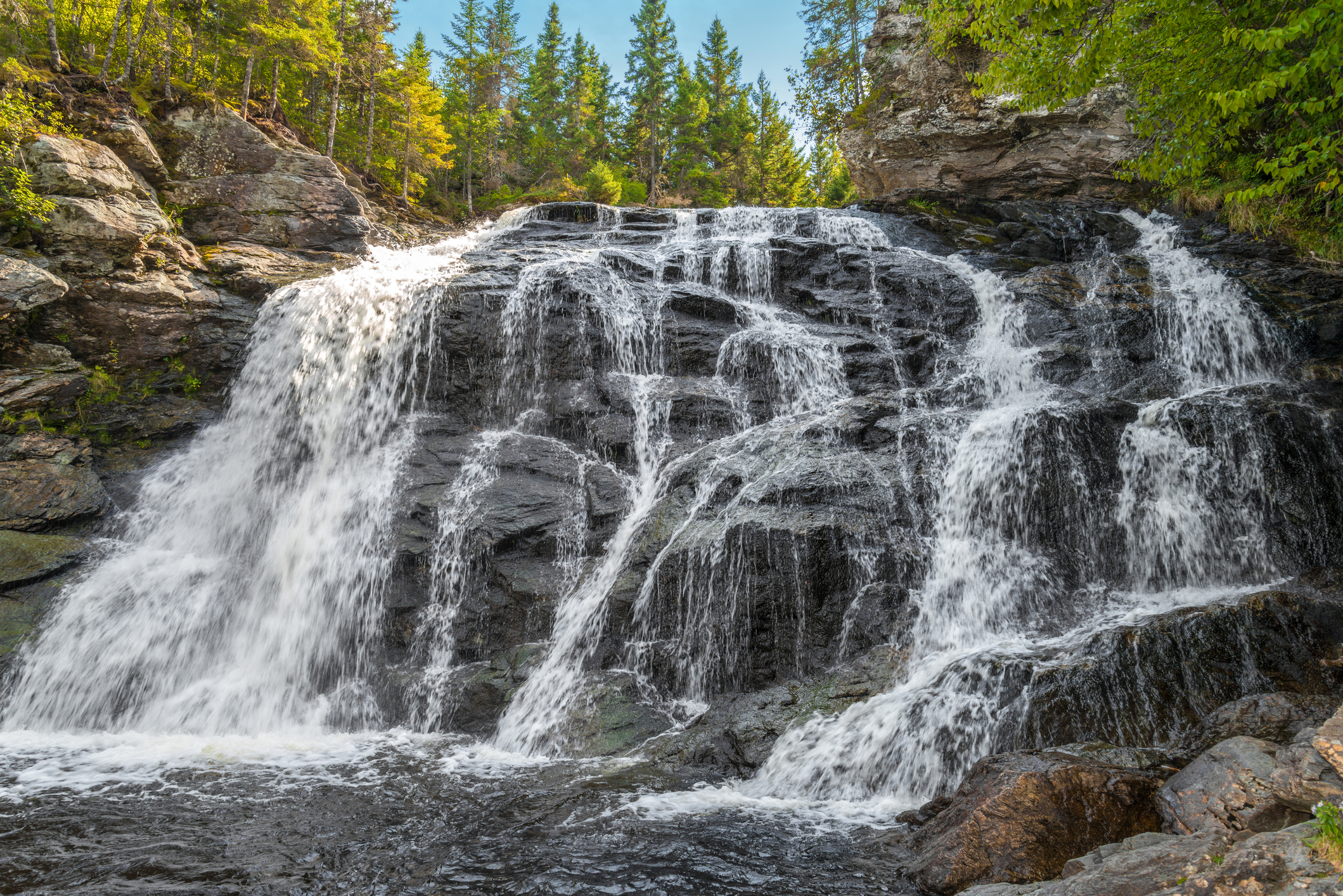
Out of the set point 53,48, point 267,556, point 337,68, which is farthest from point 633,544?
point 337,68

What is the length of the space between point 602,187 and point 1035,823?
32.0 m

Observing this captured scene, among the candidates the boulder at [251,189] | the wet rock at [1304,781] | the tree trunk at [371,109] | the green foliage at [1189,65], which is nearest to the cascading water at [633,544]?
the wet rock at [1304,781]

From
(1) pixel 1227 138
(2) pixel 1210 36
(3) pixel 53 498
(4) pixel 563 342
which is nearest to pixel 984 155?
(1) pixel 1227 138

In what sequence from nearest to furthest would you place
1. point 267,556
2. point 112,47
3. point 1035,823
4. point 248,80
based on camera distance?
1. point 1035,823
2. point 267,556
3. point 112,47
4. point 248,80

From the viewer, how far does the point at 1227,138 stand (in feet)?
40.6

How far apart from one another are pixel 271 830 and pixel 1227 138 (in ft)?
58.7

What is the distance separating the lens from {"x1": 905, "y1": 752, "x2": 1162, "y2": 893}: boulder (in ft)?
13.4

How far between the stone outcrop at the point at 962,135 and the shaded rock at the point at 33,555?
72.4 ft

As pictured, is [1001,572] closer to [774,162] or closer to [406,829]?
[406,829]

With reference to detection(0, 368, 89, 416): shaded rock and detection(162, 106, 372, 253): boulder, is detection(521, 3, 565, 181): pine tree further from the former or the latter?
detection(0, 368, 89, 416): shaded rock

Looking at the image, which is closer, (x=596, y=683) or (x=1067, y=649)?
(x=1067, y=649)

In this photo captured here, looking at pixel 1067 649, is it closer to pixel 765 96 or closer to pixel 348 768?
pixel 348 768

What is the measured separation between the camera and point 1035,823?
4.23 metres

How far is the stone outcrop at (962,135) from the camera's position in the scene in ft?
61.1
